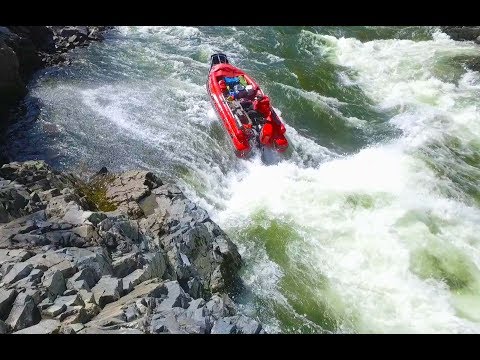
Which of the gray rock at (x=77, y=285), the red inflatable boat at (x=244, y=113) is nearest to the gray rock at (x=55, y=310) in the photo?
the gray rock at (x=77, y=285)

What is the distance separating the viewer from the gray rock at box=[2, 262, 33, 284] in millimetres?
5684

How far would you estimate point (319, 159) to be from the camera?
39.4 ft

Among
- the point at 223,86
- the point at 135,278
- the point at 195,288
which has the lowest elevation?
the point at 195,288

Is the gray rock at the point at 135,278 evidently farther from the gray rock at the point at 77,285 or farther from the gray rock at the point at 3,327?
the gray rock at the point at 3,327

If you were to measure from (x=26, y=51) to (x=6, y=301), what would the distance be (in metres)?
12.9

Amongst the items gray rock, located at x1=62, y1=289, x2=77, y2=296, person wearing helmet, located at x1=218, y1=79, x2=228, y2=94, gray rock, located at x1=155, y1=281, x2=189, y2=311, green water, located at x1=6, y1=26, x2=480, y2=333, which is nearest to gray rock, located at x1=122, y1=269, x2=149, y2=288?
gray rock, located at x1=155, y1=281, x2=189, y2=311

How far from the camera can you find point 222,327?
18.7ft

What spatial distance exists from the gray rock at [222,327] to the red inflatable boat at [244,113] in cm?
637

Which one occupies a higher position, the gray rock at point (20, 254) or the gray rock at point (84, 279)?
the gray rock at point (20, 254)

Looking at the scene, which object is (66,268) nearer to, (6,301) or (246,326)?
(6,301)

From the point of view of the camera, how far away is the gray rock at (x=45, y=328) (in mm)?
4996

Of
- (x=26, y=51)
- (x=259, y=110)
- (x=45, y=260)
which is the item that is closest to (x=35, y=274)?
(x=45, y=260)

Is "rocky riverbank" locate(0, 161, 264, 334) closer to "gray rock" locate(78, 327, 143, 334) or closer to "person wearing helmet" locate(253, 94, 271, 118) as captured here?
"gray rock" locate(78, 327, 143, 334)
